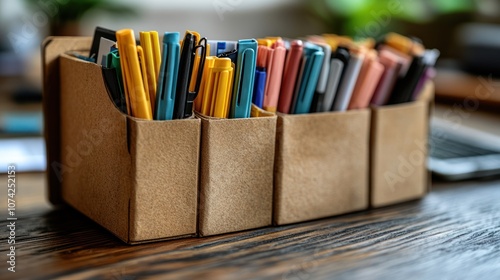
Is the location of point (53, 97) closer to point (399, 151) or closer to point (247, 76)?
point (247, 76)

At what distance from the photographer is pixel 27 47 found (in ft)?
10.4

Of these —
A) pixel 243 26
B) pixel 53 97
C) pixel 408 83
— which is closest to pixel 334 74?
pixel 408 83

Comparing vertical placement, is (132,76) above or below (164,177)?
Result: above

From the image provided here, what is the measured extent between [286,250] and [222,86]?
19cm

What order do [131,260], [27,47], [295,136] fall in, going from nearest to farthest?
[131,260], [295,136], [27,47]

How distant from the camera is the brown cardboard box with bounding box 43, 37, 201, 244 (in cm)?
67

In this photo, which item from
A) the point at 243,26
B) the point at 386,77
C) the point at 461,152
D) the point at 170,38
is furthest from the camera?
the point at 243,26

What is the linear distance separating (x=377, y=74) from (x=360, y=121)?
65 mm

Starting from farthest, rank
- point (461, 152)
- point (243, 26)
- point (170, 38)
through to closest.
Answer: point (243, 26) < point (461, 152) < point (170, 38)

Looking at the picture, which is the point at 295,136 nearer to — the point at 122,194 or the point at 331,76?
the point at 331,76

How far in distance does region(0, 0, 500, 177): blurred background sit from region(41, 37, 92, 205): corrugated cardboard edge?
33 cm

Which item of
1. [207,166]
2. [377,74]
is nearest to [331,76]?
[377,74]

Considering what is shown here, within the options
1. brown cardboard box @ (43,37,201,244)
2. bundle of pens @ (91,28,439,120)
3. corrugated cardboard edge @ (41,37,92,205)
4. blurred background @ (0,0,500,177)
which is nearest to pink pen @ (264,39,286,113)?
bundle of pens @ (91,28,439,120)

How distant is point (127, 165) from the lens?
2.22ft
